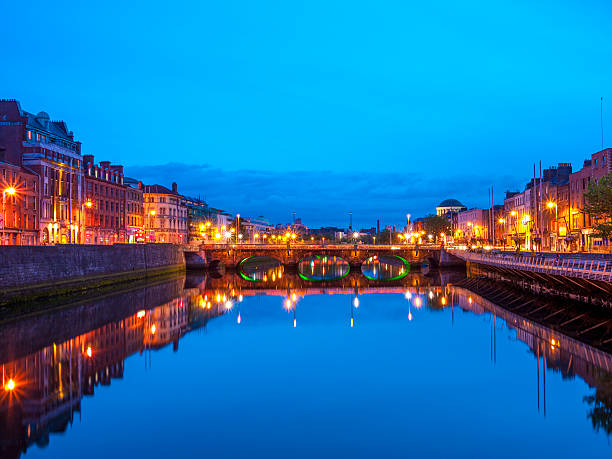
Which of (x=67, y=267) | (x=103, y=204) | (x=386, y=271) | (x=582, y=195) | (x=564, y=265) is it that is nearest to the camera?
(x=564, y=265)

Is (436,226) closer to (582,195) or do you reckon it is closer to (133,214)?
(582,195)

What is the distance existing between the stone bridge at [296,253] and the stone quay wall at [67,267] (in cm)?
2318

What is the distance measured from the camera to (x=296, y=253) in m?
98.5

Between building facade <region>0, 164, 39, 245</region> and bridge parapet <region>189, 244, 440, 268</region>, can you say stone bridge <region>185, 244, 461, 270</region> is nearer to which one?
bridge parapet <region>189, 244, 440, 268</region>

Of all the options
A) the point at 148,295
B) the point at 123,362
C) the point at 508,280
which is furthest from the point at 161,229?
the point at 123,362

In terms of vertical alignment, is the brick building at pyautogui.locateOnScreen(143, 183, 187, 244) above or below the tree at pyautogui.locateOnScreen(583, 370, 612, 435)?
above

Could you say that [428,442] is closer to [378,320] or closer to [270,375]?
[270,375]

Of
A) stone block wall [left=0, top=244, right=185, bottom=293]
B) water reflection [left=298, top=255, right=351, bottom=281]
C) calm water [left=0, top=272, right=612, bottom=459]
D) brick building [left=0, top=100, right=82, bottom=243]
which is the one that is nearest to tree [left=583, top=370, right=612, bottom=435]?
calm water [left=0, top=272, right=612, bottom=459]

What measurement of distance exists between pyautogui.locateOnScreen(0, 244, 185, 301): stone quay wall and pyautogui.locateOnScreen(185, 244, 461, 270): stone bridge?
913 inches

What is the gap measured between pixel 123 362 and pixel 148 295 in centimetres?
3014

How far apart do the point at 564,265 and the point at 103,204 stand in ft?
234

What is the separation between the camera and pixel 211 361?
1090 inches

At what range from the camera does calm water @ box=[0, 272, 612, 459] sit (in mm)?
16766

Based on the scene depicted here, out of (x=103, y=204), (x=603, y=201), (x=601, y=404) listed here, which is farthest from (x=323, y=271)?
(x=601, y=404)
